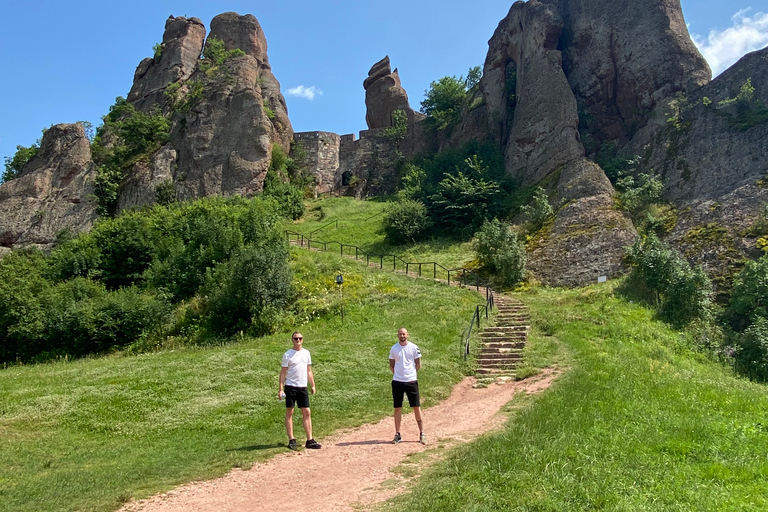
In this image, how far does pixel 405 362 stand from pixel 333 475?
207cm

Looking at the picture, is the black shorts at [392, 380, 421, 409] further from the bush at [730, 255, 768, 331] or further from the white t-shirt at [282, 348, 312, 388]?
the bush at [730, 255, 768, 331]

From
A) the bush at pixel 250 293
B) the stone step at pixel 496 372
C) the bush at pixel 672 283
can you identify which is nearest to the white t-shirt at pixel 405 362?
the stone step at pixel 496 372

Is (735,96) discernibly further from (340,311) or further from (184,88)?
(184,88)

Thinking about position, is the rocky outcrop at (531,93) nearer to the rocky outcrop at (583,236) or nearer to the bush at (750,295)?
the rocky outcrop at (583,236)

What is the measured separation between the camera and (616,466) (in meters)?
5.92

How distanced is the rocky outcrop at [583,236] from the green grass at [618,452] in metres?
10.9

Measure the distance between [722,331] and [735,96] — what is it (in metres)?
16.4

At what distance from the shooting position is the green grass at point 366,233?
2812cm

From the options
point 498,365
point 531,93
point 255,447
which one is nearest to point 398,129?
point 531,93

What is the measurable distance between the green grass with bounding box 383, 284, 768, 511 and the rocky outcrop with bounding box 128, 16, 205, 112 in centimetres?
4427

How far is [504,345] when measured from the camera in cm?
1560

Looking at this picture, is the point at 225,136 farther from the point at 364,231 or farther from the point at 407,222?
the point at 407,222

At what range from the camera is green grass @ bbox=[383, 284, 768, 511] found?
5.19 metres

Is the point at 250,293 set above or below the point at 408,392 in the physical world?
above
